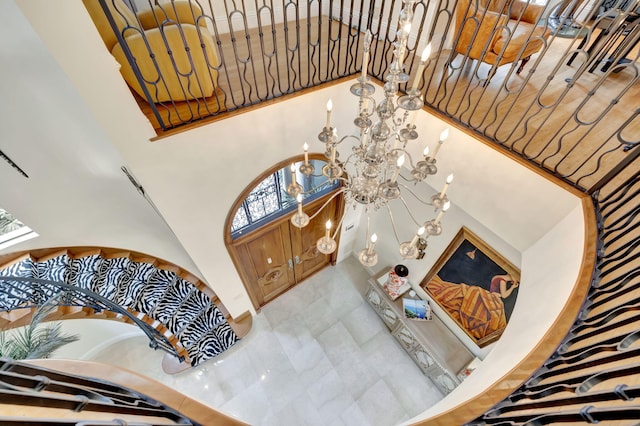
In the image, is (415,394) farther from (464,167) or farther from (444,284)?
(464,167)

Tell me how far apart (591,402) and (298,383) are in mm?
3936

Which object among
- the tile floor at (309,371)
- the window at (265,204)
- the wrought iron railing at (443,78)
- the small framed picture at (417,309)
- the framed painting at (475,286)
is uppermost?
the wrought iron railing at (443,78)

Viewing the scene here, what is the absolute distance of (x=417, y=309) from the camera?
14.1ft

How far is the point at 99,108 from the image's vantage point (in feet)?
6.01

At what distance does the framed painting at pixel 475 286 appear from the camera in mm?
3270

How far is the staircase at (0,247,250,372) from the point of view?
316cm

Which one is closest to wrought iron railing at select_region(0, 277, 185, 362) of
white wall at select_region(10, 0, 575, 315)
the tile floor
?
white wall at select_region(10, 0, 575, 315)

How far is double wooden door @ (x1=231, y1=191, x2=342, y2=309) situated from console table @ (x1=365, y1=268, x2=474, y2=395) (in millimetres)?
1319

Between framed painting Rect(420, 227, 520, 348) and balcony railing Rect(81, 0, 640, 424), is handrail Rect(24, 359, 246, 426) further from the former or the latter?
framed painting Rect(420, 227, 520, 348)

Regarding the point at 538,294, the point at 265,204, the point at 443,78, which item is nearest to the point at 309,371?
the point at 265,204

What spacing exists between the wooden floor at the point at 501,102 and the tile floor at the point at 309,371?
3.55 m

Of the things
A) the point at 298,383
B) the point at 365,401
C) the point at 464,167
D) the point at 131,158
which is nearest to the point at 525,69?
the point at 464,167

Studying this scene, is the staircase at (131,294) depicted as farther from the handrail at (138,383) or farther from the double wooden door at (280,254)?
the handrail at (138,383)

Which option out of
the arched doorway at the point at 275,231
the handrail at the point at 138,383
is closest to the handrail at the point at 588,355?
the handrail at the point at 138,383
